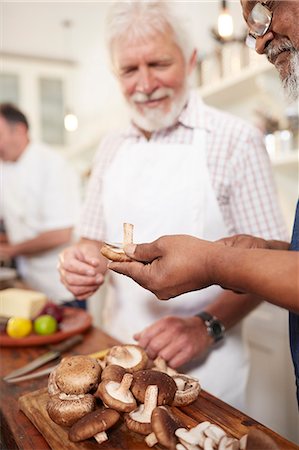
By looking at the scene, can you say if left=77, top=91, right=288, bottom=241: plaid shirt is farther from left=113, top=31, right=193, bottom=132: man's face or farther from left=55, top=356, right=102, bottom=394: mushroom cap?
left=55, top=356, right=102, bottom=394: mushroom cap

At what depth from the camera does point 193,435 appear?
521 mm

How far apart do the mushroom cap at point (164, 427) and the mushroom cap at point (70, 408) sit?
0.09 metres

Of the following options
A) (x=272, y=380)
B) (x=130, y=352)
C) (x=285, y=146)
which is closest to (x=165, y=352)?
(x=130, y=352)

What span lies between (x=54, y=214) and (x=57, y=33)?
2.43 meters

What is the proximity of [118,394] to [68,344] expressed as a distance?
445mm

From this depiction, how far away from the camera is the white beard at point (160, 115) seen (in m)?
1.05

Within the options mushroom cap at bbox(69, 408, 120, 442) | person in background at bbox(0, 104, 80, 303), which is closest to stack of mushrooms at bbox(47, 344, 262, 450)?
mushroom cap at bbox(69, 408, 120, 442)

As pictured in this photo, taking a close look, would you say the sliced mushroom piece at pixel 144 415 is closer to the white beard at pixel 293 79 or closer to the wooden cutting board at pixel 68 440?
the wooden cutting board at pixel 68 440

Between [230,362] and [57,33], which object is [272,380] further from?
[57,33]

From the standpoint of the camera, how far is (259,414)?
1364 mm

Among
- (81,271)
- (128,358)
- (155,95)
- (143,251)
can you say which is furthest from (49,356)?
(155,95)

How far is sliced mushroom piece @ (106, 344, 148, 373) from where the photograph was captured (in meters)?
0.67

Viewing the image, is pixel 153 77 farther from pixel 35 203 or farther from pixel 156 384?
pixel 35 203

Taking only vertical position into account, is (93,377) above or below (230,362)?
above
